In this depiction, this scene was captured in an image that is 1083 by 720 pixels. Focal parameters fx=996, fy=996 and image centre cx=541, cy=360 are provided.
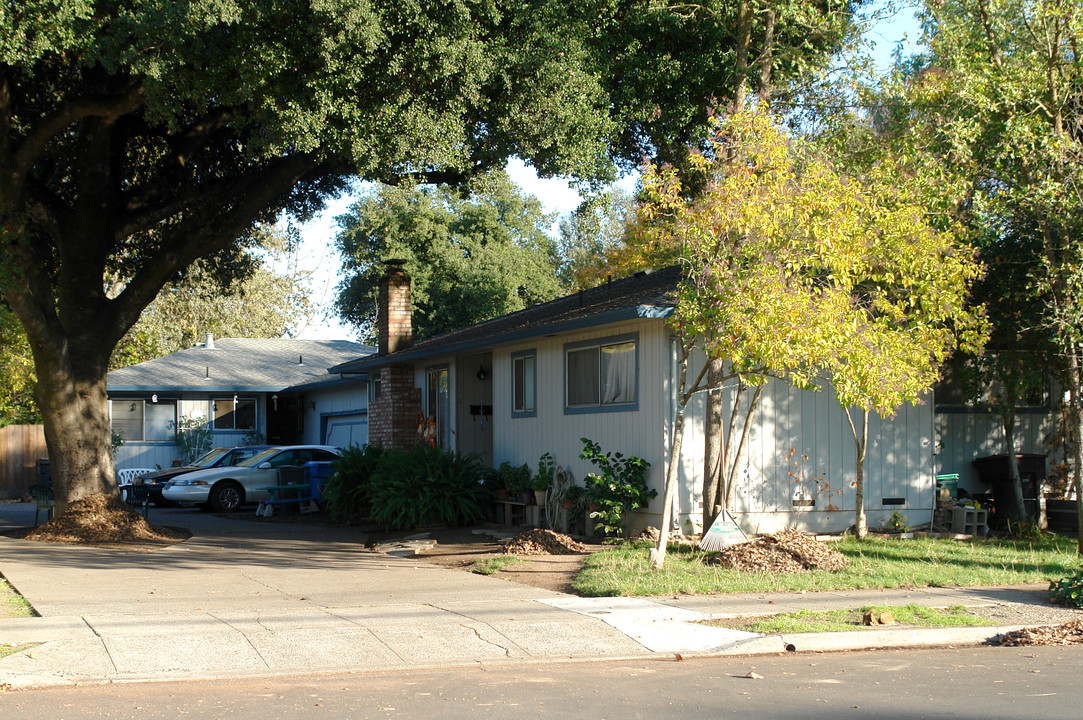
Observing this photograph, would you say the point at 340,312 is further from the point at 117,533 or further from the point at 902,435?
the point at 902,435

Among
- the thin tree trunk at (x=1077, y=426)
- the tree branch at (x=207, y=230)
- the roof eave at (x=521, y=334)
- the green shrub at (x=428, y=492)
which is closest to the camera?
the thin tree trunk at (x=1077, y=426)

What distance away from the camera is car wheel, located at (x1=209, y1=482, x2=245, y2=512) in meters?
23.3

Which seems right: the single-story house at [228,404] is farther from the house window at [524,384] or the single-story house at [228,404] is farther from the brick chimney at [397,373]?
the house window at [524,384]

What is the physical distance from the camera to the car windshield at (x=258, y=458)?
23.9 metres

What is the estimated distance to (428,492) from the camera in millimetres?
17047

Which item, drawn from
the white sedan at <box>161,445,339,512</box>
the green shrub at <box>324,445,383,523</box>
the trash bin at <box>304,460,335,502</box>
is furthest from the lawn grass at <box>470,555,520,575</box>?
→ the white sedan at <box>161,445,339,512</box>

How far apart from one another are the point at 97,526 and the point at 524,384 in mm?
7560

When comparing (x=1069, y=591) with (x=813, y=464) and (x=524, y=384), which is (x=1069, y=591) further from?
(x=524, y=384)

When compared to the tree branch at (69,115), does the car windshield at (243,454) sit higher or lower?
lower

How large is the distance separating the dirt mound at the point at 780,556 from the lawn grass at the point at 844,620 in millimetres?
2145

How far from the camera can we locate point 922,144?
13.8 metres

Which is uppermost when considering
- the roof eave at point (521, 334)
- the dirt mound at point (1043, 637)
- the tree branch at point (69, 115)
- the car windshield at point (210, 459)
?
the tree branch at point (69, 115)

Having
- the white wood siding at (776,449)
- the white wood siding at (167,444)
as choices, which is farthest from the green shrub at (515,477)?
the white wood siding at (167,444)

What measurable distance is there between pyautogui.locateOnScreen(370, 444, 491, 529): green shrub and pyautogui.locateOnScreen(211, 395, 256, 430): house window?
1543 centimetres
